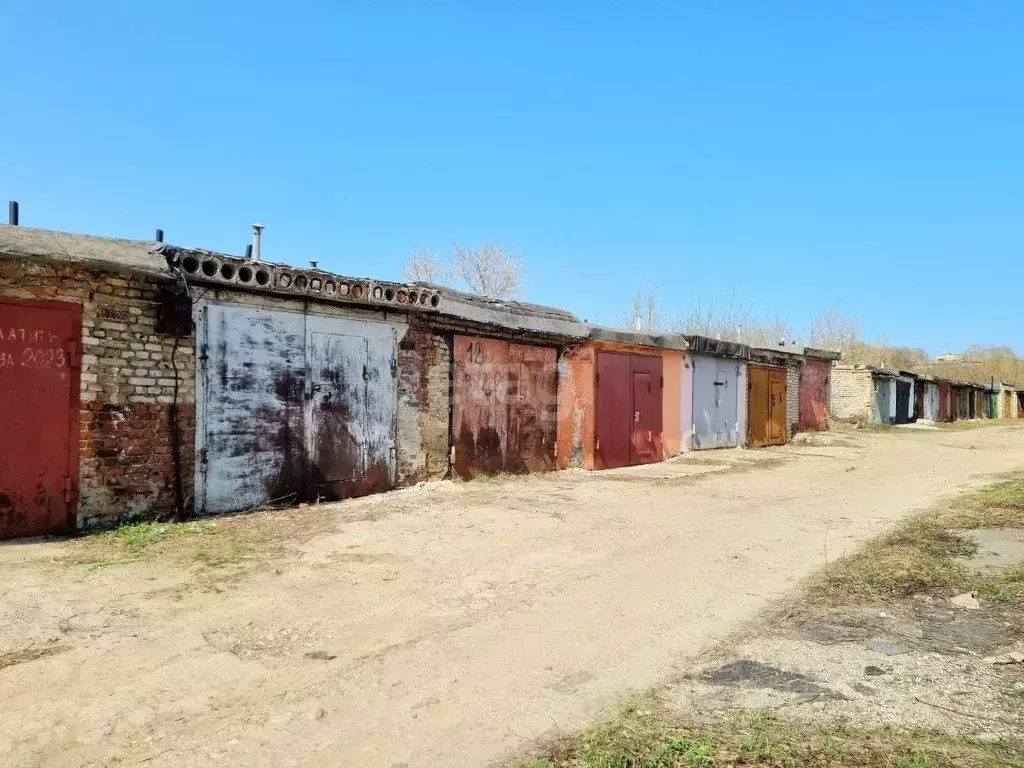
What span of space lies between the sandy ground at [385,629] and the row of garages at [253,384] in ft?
2.28

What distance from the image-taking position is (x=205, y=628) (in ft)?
14.2

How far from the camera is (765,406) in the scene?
20.2 meters

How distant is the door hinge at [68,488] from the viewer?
6551mm

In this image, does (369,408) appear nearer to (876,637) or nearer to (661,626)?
(661,626)

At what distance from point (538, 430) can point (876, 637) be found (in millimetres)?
8214

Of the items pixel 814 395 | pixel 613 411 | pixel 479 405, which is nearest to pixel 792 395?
pixel 814 395

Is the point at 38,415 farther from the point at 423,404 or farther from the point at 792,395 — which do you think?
the point at 792,395

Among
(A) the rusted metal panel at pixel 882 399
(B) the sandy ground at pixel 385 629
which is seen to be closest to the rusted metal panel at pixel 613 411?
(B) the sandy ground at pixel 385 629

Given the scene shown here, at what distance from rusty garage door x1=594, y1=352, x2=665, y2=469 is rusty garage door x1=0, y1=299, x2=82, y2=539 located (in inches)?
356

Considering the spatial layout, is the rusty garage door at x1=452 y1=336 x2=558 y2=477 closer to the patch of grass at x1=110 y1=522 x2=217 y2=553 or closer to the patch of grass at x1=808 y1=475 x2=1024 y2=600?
the patch of grass at x1=110 y1=522 x2=217 y2=553

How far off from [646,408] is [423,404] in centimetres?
646

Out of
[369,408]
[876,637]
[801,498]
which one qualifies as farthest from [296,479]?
[801,498]

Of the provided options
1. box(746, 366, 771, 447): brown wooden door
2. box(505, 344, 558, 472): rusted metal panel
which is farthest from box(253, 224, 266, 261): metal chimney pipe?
box(746, 366, 771, 447): brown wooden door

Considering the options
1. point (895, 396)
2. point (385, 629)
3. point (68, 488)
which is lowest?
point (385, 629)
